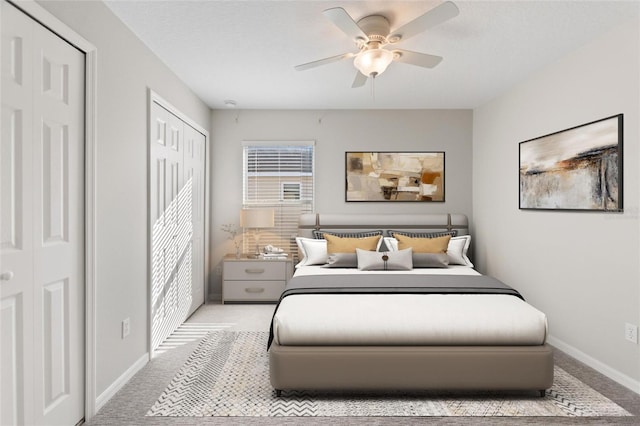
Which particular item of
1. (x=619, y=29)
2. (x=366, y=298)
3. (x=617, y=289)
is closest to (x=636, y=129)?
(x=619, y=29)

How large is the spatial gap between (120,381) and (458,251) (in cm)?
351

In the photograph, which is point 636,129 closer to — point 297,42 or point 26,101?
point 297,42

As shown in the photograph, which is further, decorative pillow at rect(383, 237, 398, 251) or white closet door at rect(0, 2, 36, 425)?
decorative pillow at rect(383, 237, 398, 251)

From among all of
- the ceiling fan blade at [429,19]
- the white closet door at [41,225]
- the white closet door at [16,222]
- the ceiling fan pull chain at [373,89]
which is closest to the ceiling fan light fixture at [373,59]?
the ceiling fan blade at [429,19]

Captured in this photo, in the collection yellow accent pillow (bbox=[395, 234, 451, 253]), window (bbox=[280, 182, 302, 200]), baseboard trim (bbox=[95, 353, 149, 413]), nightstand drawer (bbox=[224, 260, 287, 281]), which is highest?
window (bbox=[280, 182, 302, 200])

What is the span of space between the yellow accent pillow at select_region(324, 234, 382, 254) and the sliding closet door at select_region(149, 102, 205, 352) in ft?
5.06

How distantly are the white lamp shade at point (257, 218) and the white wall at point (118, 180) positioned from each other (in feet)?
5.77

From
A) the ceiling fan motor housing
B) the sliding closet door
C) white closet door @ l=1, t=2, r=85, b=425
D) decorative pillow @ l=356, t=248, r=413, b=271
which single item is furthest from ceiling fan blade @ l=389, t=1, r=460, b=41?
decorative pillow @ l=356, t=248, r=413, b=271

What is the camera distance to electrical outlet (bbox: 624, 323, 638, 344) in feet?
8.64

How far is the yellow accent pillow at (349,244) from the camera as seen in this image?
14.3ft

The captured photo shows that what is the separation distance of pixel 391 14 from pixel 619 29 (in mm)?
1615

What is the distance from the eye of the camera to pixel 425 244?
4.42 metres

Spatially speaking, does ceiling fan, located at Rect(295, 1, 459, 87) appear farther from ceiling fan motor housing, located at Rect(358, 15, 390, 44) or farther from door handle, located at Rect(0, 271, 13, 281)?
door handle, located at Rect(0, 271, 13, 281)

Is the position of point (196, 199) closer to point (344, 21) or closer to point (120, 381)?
point (120, 381)
